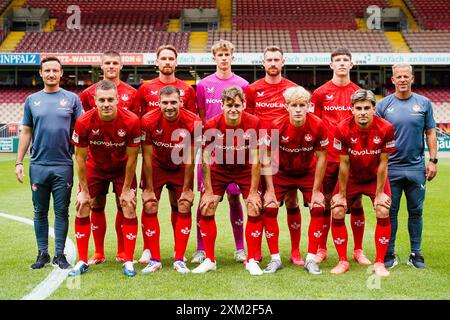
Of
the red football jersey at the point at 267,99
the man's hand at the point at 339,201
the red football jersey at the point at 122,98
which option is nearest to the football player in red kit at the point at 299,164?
the man's hand at the point at 339,201

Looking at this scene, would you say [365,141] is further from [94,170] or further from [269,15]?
[269,15]

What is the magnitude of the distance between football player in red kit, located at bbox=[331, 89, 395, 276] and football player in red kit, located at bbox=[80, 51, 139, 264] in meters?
2.11

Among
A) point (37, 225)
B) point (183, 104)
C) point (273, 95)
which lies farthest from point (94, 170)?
point (273, 95)

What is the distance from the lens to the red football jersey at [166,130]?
193 inches

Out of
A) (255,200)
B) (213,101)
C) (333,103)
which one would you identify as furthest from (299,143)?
(213,101)

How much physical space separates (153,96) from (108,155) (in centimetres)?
89

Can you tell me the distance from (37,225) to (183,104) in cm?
185

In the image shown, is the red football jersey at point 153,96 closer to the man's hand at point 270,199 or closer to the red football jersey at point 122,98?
the red football jersey at point 122,98

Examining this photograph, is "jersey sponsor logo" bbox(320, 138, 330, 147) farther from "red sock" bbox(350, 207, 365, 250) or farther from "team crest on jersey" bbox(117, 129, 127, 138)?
"team crest on jersey" bbox(117, 129, 127, 138)

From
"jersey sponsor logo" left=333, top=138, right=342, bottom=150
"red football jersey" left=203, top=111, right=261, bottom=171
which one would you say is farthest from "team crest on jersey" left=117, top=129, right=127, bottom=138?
"jersey sponsor logo" left=333, top=138, right=342, bottom=150

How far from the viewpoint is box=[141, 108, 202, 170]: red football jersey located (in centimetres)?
489

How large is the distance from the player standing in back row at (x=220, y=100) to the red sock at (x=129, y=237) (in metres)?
0.74
